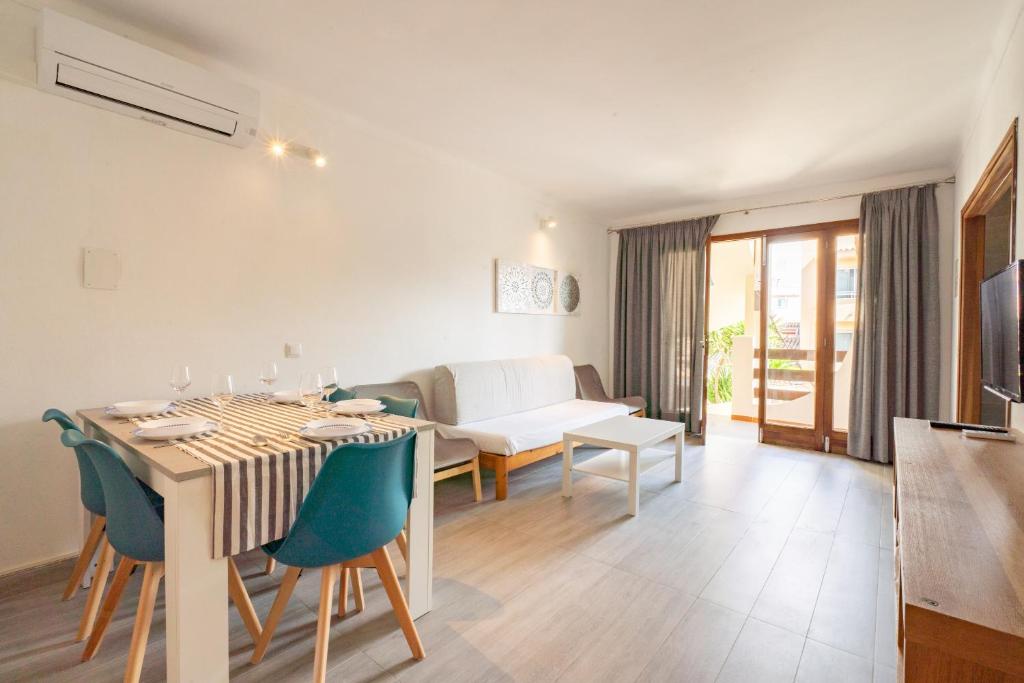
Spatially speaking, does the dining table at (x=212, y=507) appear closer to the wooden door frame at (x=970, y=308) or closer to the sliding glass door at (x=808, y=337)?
the wooden door frame at (x=970, y=308)

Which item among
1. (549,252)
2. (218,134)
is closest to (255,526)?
(218,134)

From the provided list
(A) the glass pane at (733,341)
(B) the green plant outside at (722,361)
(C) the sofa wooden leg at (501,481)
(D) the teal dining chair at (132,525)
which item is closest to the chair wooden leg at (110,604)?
(D) the teal dining chair at (132,525)

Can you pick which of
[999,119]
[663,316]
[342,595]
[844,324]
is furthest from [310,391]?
[844,324]

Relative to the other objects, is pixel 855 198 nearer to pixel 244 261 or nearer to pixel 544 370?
pixel 544 370

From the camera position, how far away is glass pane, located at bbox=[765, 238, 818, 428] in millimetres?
4719

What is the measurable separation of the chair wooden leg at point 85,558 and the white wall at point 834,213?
17.3 feet

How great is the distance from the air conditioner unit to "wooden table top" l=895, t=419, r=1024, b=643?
10.5 feet

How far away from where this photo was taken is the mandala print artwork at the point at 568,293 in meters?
5.30

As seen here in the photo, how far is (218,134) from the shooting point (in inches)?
100

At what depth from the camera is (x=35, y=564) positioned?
218 centimetres

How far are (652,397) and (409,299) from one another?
3.22m

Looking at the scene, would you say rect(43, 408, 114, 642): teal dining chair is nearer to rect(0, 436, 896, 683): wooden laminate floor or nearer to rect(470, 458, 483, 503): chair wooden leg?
rect(0, 436, 896, 683): wooden laminate floor

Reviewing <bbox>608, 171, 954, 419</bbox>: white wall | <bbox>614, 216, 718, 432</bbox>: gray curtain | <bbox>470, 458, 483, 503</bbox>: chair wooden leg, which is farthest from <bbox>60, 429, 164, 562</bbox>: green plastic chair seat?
<bbox>608, 171, 954, 419</bbox>: white wall

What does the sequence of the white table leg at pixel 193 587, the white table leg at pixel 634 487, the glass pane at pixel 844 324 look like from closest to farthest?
1. the white table leg at pixel 193 587
2. the white table leg at pixel 634 487
3. the glass pane at pixel 844 324
